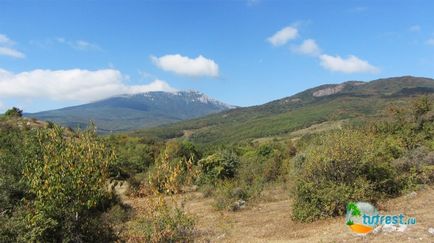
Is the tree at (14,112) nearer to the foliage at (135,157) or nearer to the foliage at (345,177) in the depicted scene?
the foliage at (135,157)

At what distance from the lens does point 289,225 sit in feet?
57.7

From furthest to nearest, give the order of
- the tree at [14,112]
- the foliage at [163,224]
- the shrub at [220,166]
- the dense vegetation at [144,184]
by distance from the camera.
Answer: the tree at [14,112] → the shrub at [220,166] → the foliage at [163,224] → the dense vegetation at [144,184]

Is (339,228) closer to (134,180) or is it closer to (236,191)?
(236,191)

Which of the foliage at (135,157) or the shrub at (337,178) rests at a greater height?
the shrub at (337,178)

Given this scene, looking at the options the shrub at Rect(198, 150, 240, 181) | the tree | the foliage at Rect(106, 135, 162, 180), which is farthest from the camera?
the tree

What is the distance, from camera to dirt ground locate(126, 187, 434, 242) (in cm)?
1274

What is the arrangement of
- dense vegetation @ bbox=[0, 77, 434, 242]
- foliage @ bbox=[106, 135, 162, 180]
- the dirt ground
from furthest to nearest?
1. foliage @ bbox=[106, 135, 162, 180]
2. the dirt ground
3. dense vegetation @ bbox=[0, 77, 434, 242]

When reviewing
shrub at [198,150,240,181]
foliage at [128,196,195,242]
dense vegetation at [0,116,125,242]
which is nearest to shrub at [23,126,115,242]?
dense vegetation at [0,116,125,242]

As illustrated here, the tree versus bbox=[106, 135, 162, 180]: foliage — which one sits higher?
the tree

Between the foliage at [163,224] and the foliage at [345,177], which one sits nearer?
the foliage at [163,224]

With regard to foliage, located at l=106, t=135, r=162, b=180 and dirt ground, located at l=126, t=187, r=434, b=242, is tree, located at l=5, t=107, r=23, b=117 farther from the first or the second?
dirt ground, located at l=126, t=187, r=434, b=242

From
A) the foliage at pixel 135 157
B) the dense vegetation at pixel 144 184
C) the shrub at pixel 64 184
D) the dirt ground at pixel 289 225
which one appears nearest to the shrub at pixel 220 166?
the dense vegetation at pixel 144 184

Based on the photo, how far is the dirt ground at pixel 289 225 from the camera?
12.7 m

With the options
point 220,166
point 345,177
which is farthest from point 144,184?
point 220,166
